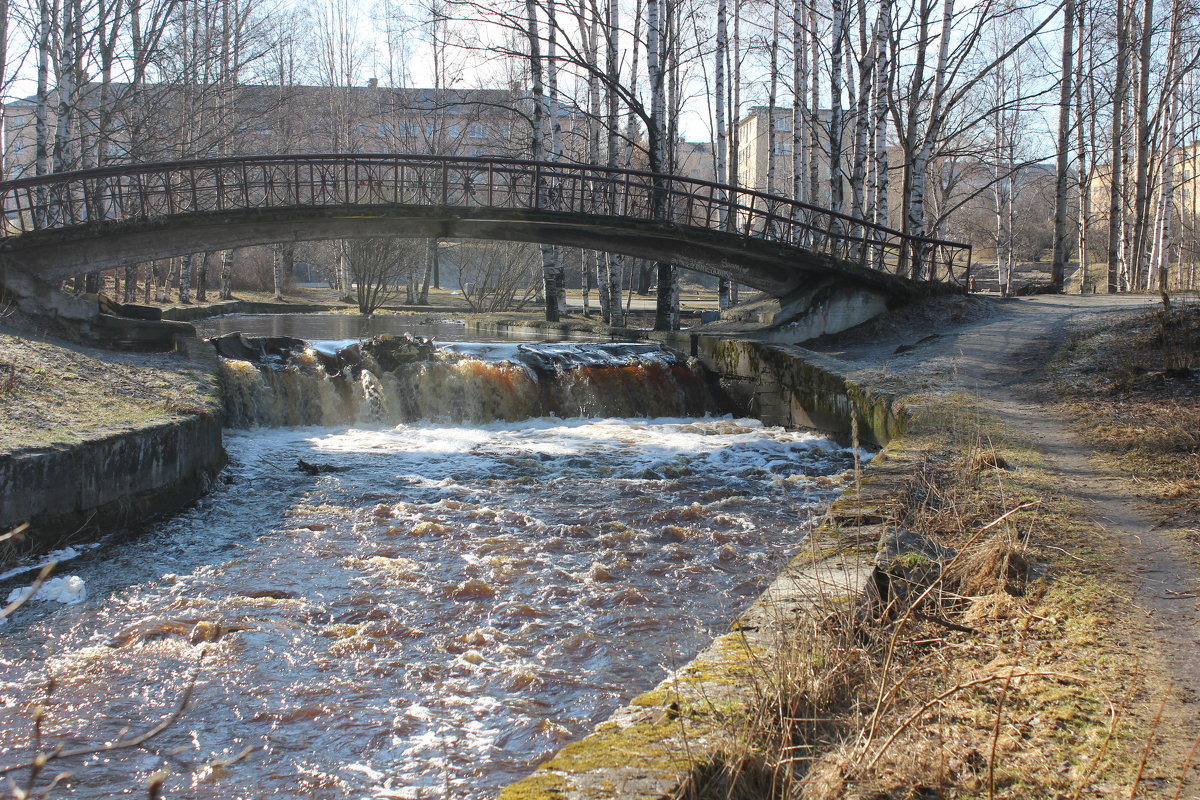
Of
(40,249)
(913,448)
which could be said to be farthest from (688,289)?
(913,448)

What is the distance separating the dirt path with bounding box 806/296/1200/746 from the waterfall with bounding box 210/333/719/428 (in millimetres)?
3425

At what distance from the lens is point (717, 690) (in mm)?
3721

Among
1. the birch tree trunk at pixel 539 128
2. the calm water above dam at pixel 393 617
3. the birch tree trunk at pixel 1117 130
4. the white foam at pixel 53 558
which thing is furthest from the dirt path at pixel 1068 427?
the birch tree trunk at pixel 539 128

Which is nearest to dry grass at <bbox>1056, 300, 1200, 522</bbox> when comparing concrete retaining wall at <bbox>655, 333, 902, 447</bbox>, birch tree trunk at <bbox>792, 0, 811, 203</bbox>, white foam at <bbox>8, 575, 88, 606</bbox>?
concrete retaining wall at <bbox>655, 333, 902, 447</bbox>

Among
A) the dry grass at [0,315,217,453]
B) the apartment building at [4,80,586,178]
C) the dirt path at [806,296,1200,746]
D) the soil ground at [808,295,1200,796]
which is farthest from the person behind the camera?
the apartment building at [4,80,586,178]

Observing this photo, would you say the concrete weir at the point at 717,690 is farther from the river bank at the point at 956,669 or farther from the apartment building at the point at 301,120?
the apartment building at the point at 301,120

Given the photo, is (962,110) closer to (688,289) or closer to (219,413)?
(688,289)

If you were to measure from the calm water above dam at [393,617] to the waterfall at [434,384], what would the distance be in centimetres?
337

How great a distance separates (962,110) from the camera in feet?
117

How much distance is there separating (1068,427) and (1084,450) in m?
1.13

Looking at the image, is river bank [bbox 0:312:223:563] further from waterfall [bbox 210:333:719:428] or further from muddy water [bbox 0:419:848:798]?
waterfall [bbox 210:333:719:428]

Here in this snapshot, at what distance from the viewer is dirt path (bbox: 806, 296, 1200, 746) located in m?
3.80

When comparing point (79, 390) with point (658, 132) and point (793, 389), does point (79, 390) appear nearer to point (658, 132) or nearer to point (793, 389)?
point (793, 389)

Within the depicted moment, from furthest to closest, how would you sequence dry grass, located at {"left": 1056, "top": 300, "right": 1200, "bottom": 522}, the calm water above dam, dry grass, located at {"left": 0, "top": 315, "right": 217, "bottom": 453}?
dry grass, located at {"left": 0, "top": 315, "right": 217, "bottom": 453} → dry grass, located at {"left": 1056, "top": 300, "right": 1200, "bottom": 522} → the calm water above dam
